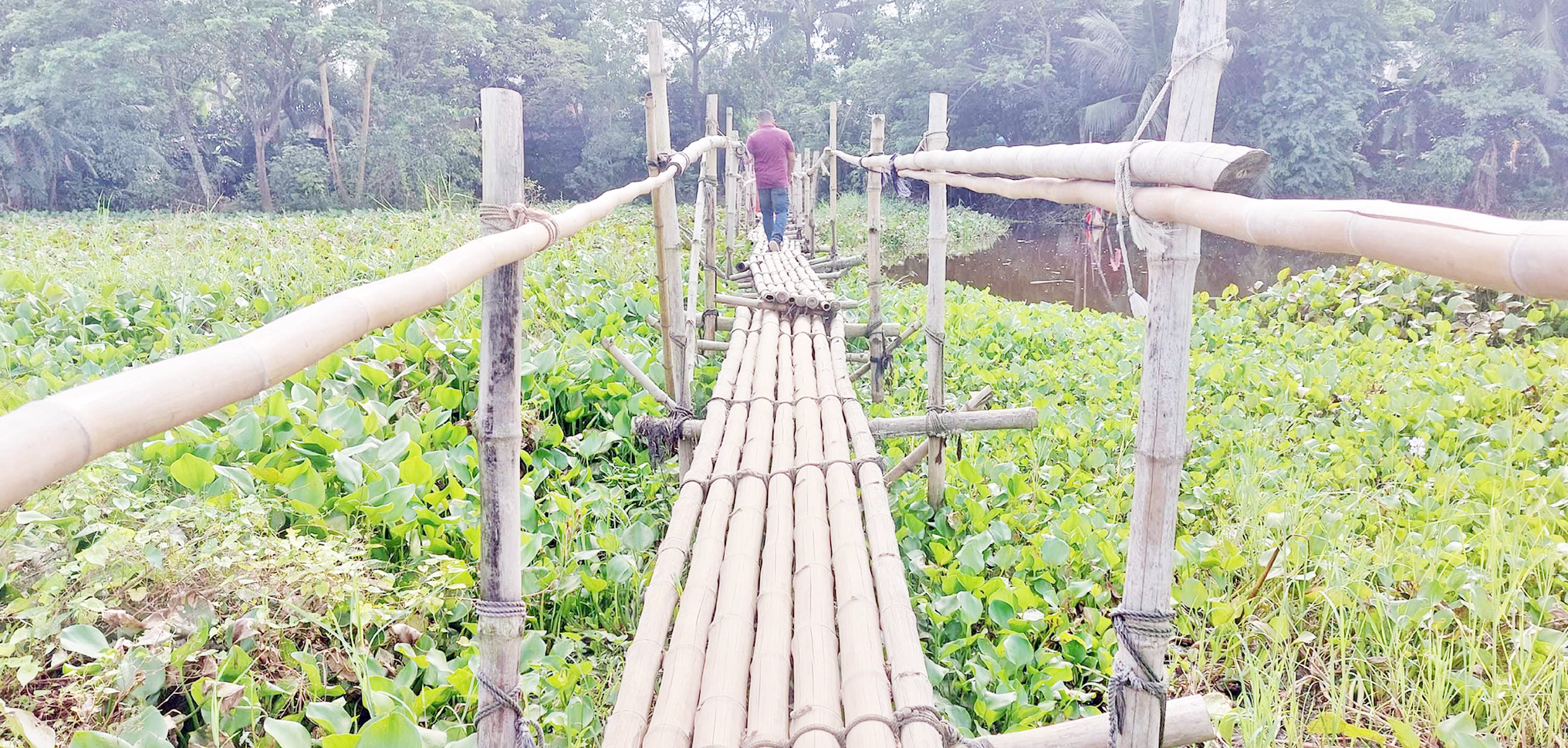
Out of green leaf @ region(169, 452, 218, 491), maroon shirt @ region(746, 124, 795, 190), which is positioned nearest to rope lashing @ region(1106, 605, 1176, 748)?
green leaf @ region(169, 452, 218, 491)

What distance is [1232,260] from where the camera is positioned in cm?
1270

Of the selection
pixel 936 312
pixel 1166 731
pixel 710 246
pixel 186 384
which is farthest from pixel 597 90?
pixel 186 384

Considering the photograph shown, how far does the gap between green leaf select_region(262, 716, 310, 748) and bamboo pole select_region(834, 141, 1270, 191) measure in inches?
Result: 55.8

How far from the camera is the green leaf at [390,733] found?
1.32 meters

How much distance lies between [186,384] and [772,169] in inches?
232

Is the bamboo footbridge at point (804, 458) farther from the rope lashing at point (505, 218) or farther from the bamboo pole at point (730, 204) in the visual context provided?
the bamboo pole at point (730, 204)

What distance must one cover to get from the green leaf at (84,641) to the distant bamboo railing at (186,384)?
1.06 metres

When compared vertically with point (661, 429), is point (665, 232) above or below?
above

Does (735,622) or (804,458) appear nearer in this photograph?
(735,622)

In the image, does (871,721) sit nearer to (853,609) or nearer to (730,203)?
(853,609)

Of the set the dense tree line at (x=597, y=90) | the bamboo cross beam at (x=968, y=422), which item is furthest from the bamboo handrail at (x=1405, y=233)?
the dense tree line at (x=597, y=90)

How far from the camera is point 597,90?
20.4m

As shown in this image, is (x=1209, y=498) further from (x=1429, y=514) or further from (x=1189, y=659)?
(x=1189, y=659)

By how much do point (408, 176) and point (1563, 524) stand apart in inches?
716
